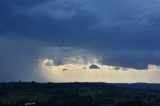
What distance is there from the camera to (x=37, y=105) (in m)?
179

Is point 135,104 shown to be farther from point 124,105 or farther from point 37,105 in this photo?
point 37,105

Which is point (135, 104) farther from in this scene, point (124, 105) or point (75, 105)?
point (75, 105)

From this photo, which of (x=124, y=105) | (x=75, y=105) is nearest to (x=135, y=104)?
(x=124, y=105)

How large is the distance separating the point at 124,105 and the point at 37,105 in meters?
32.4

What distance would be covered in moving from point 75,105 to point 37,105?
15089mm

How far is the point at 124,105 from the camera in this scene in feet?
577

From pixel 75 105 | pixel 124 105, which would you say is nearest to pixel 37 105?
pixel 75 105

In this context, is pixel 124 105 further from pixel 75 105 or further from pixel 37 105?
pixel 37 105

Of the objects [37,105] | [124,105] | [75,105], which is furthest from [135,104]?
[37,105]

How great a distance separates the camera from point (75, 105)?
174 m

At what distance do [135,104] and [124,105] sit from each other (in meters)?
6.44
